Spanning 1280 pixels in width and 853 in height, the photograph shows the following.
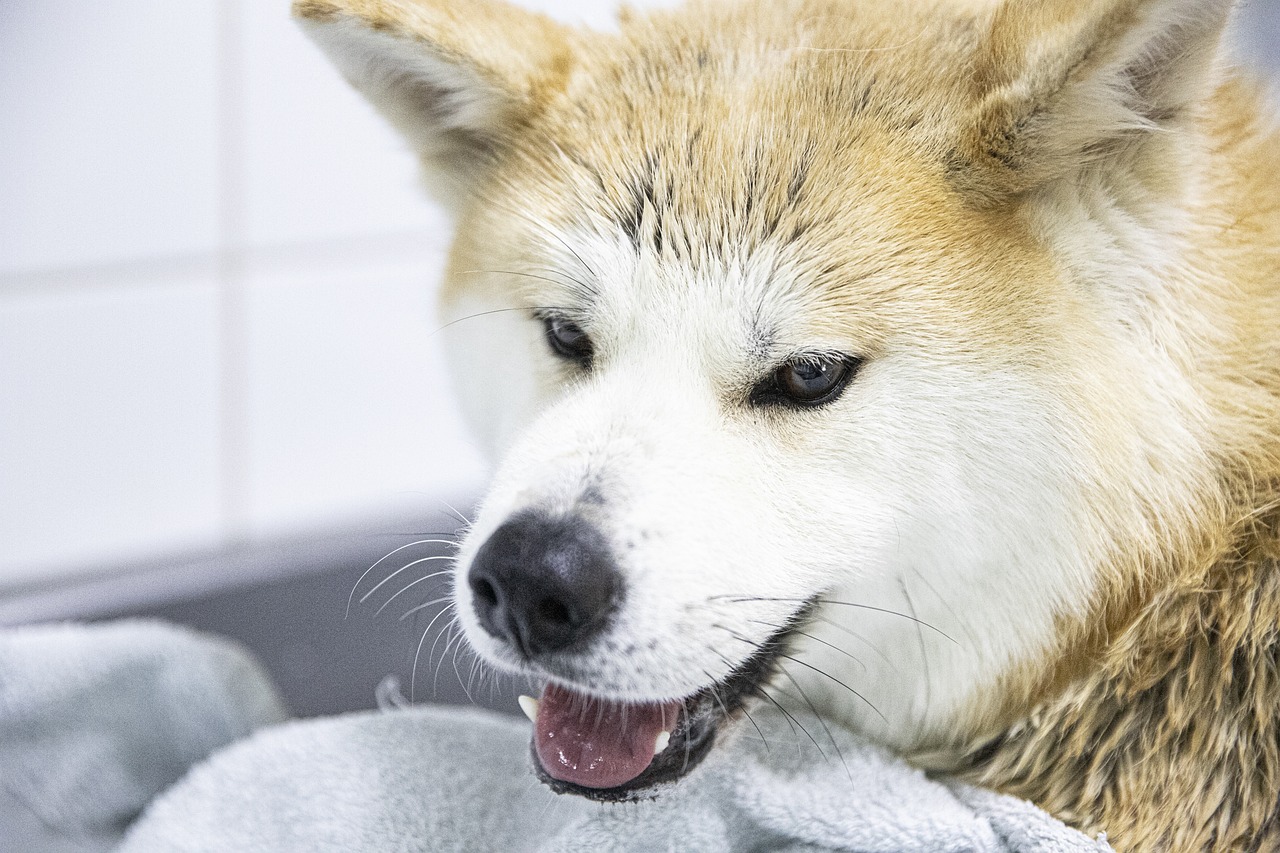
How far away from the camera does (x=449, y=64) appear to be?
0.85m

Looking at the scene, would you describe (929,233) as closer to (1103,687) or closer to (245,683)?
(1103,687)

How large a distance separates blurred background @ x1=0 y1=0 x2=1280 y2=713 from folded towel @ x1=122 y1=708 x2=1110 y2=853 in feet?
1.58

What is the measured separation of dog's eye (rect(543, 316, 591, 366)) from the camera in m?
0.79

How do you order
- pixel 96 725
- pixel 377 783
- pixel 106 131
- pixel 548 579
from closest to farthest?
pixel 548 579
pixel 377 783
pixel 96 725
pixel 106 131

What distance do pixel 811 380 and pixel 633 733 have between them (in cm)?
25

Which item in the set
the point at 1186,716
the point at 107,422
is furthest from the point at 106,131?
the point at 1186,716

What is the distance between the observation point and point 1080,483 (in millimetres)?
713

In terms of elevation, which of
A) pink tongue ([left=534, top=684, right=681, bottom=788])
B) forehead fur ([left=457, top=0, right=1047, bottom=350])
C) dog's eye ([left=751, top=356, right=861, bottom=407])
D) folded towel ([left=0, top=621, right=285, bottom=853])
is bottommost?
folded towel ([left=0, top=621, right=285, bottom=853])

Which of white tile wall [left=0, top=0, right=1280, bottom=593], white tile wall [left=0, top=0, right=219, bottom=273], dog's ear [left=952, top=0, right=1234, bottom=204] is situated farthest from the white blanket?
white tile wall [left=0, top=0, right=219, bottom=273]

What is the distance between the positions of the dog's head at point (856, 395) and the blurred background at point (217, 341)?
639mm

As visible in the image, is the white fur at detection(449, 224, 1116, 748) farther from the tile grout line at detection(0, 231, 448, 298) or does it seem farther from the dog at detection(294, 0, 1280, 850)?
the tile grout line at detection(0, 231, 448, 298)

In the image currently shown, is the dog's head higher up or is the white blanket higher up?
the dog's head

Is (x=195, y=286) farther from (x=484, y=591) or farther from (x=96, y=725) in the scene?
(x=484, y=591)

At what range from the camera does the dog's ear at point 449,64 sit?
83 cm
